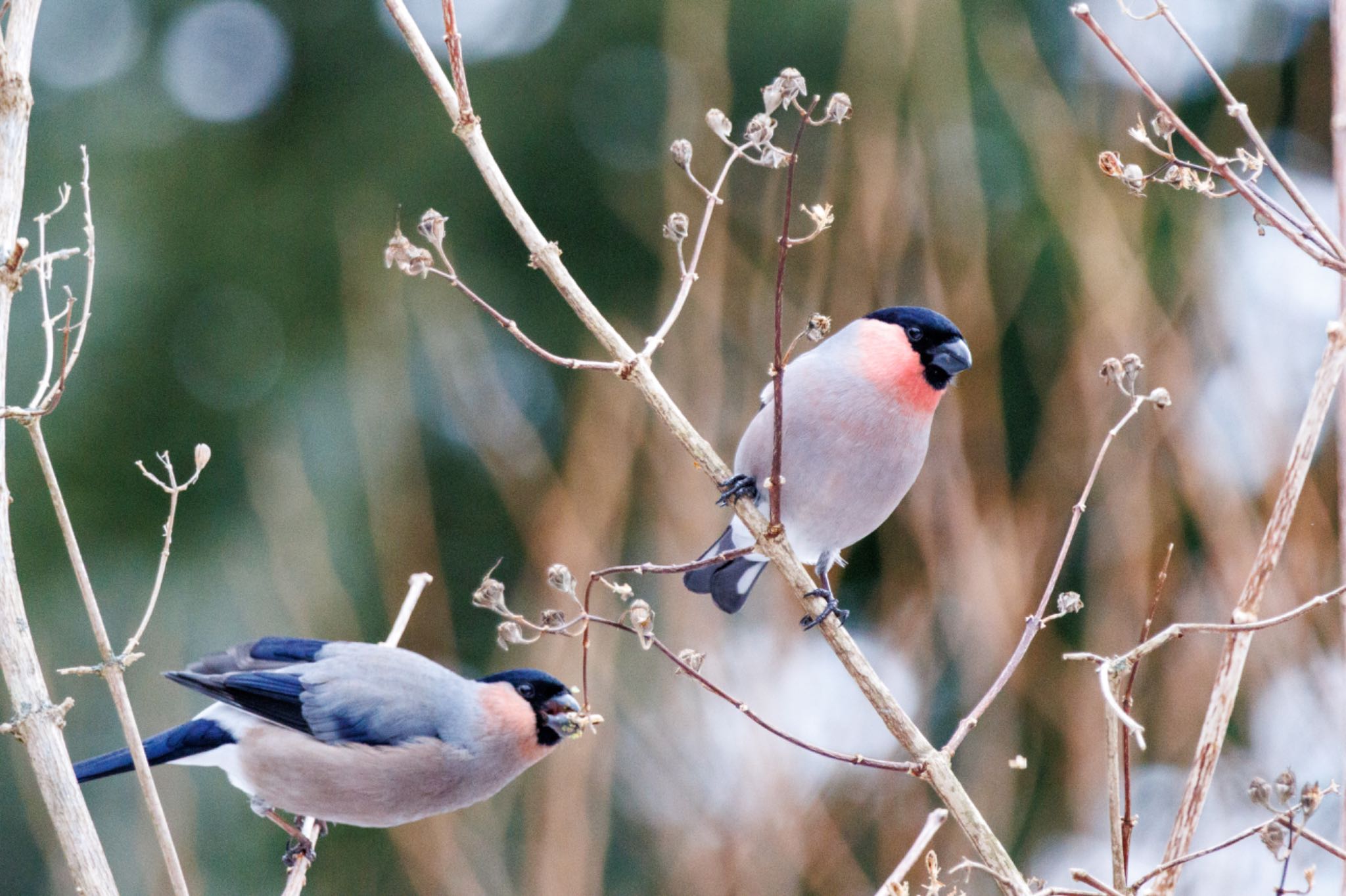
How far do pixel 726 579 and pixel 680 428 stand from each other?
4.19ft

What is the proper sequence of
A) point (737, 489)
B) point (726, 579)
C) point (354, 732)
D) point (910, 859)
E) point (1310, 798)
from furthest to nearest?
point (726, 579) → point (354, 732) → point (737, 489) → point (910, 859) → point (1310, 798)

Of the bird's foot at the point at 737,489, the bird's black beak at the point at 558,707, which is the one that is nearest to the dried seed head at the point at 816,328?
the bird's foot at the point at 737,489

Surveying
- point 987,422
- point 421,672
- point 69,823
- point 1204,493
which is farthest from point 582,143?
point 69,823

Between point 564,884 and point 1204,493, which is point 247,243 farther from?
point 1204,493

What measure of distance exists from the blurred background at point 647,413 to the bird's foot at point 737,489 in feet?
4.55

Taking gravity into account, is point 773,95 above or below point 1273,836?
above

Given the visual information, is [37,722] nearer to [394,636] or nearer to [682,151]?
[394,636]

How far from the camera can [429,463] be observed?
20.4ft

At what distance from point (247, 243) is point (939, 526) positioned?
4187 millimetres

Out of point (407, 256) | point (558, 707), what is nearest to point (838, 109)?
Result: point (407, 256)

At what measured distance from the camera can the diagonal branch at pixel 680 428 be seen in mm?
1453

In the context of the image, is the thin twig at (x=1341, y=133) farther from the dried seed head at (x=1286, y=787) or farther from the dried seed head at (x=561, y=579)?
the dried seed head at (x=561, y=579)

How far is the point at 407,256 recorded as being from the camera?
1580mm

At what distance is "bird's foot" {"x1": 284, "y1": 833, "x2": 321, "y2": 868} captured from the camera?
253 cm
